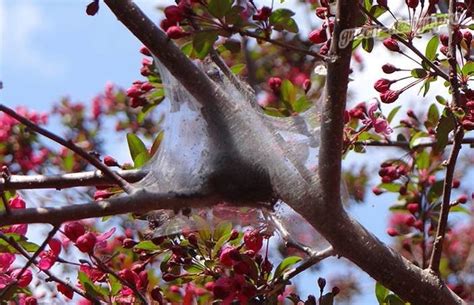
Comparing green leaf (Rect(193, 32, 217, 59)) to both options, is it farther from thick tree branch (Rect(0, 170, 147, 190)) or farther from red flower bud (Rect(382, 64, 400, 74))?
red flower bud (Rect(382, 64, 400, 74))

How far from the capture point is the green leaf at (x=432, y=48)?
2.83 metres

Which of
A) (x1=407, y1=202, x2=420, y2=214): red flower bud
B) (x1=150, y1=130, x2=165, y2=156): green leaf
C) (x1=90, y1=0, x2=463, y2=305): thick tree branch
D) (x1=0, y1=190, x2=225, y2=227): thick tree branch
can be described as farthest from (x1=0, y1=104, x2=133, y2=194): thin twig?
(x1=407, y1=202, x2=420, y2=214): red flower bud

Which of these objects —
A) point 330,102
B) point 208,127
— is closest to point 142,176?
point 208,127

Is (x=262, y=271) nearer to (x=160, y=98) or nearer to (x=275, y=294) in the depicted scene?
(x=275, y=294)

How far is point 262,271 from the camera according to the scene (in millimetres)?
2742

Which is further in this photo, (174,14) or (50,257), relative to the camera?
(50,257)

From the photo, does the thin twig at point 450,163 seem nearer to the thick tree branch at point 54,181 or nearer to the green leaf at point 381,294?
the green leaf at point 381,294

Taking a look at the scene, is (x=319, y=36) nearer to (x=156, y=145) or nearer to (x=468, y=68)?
(x=468, y=68)

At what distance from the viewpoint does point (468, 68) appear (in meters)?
2.73

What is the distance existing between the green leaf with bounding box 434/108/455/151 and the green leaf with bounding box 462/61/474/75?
153 mm

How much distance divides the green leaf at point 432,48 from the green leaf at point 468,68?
0.45 feet

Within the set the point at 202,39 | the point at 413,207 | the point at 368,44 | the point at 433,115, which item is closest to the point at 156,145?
the point at 202,39

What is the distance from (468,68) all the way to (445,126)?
202 mm

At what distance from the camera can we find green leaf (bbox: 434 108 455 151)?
271cm
